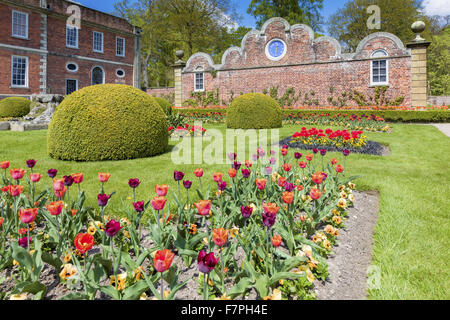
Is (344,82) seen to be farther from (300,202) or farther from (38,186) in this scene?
(38,186)

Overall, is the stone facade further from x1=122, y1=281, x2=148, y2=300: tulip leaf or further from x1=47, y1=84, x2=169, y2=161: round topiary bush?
x1=122, y1=281, x2=148, y2=300: tulip leaf

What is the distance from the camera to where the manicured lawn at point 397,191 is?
6.84 ft

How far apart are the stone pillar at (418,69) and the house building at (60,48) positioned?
79.9ft

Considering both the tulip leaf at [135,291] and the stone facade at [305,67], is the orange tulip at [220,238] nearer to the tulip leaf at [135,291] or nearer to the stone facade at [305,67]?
the tulip leaf at [135,291]

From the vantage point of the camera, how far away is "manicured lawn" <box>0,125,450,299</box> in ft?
6.84

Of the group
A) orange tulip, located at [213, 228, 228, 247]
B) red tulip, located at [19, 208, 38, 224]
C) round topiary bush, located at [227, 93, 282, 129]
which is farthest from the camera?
round topiary bush, located at [227, 93, 282, 129]

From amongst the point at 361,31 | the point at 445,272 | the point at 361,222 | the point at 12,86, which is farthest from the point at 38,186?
the point at 361,31

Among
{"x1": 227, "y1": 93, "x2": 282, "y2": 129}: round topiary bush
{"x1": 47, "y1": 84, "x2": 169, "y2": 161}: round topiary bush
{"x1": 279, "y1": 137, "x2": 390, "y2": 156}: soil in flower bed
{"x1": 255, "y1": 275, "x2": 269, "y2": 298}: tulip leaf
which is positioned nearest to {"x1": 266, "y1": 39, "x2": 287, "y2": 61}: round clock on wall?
{"x1": 227, "y1": 93, "x2": 282, "y2": 129}: round topiary bush

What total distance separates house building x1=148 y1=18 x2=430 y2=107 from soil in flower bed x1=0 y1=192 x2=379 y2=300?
17.6 metres

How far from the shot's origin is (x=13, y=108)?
1627cm

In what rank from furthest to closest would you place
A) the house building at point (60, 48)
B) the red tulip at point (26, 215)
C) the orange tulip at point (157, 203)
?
the house building at point (60, 48)
the orange tulip at point (157, 203)
the red tulip at point (26, 215)

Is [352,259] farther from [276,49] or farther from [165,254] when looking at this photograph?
[276,49]

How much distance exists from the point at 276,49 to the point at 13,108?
17.9 meters


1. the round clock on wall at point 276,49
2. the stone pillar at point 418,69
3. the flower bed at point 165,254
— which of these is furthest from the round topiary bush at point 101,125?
the stone pillar at point 418,69
